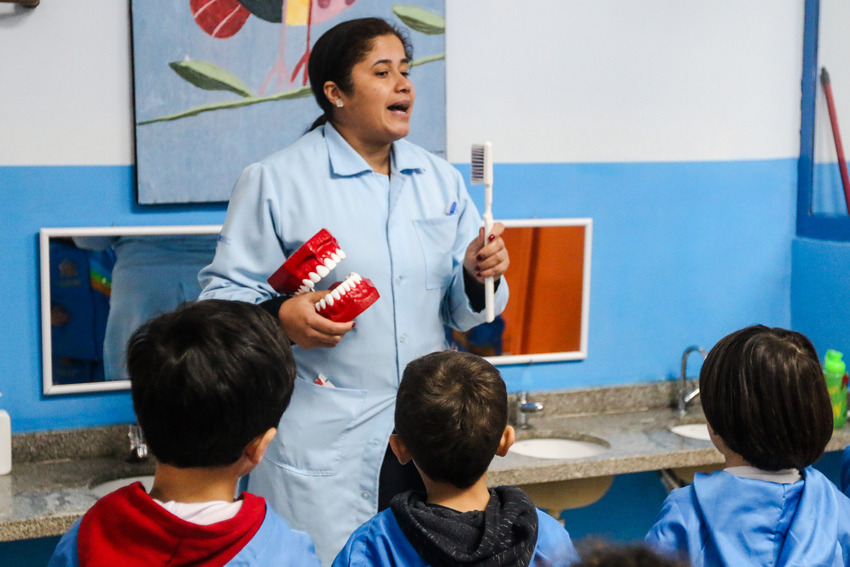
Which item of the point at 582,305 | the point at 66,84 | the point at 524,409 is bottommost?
the point at 524,409

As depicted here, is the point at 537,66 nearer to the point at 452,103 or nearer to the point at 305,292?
the point at 452,103

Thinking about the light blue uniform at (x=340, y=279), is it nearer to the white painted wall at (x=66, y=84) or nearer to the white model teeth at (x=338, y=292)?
the white model teeth at (x=338, y=292)

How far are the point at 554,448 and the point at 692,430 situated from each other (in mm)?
480

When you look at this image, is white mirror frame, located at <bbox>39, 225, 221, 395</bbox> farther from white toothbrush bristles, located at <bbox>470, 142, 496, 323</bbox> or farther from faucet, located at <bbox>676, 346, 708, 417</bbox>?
faucet, located at <bbox>676, 346, 708, 417</bbox>

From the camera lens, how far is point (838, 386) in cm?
292

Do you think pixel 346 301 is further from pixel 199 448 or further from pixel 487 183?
pixel 199 448

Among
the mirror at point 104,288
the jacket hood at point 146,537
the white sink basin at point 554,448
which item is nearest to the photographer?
the jacket hood at point 146,537

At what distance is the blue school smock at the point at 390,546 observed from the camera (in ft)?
4.16

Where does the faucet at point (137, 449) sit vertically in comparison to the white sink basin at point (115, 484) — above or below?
above

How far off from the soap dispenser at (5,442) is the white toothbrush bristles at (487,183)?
4.36 ft

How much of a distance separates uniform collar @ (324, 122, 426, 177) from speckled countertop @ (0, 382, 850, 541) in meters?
0.88

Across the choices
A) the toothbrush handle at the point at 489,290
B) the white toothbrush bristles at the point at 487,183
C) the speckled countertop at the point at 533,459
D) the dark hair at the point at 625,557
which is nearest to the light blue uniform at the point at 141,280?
the speckled countertop at the point at 533,459

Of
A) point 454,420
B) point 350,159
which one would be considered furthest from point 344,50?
point 454,420

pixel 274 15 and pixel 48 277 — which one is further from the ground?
pixel 274 15
